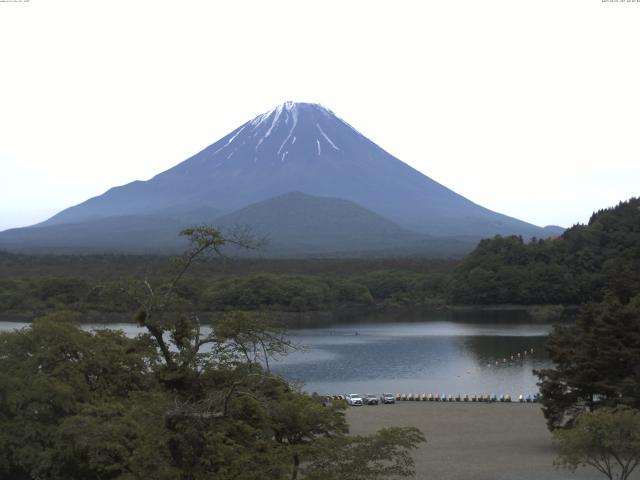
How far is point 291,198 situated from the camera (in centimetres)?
12650

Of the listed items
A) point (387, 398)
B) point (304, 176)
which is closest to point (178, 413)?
point (387, 398)

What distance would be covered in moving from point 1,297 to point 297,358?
23.8 metres

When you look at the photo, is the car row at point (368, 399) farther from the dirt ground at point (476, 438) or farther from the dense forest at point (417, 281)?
the dense forest at point (417, 281)

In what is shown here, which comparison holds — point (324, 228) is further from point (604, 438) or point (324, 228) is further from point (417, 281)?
point (604, 438)

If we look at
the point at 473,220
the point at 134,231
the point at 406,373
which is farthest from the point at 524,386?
the point at 473,220

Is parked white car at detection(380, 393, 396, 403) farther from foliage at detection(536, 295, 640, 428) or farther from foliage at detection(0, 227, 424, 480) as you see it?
foliage at detection(0, 227, 424, 480)

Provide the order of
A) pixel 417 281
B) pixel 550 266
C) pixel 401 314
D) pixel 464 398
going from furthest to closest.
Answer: pixel 417 281
pixel 550 266
pixel 401 314
pixel 464 398

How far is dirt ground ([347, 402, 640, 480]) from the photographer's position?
1421cm

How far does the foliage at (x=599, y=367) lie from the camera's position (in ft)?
52.3

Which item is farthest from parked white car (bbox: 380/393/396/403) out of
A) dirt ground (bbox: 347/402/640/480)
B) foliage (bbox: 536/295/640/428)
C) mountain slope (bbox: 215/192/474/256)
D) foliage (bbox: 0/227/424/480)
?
mountain slope (bbox: 215/192/474/256)

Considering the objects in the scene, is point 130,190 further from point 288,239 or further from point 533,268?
point 533,268

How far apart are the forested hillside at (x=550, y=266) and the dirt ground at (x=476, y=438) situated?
3298cm

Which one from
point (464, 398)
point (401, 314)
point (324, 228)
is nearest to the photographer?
point (464, 398)

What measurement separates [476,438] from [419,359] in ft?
47.0
